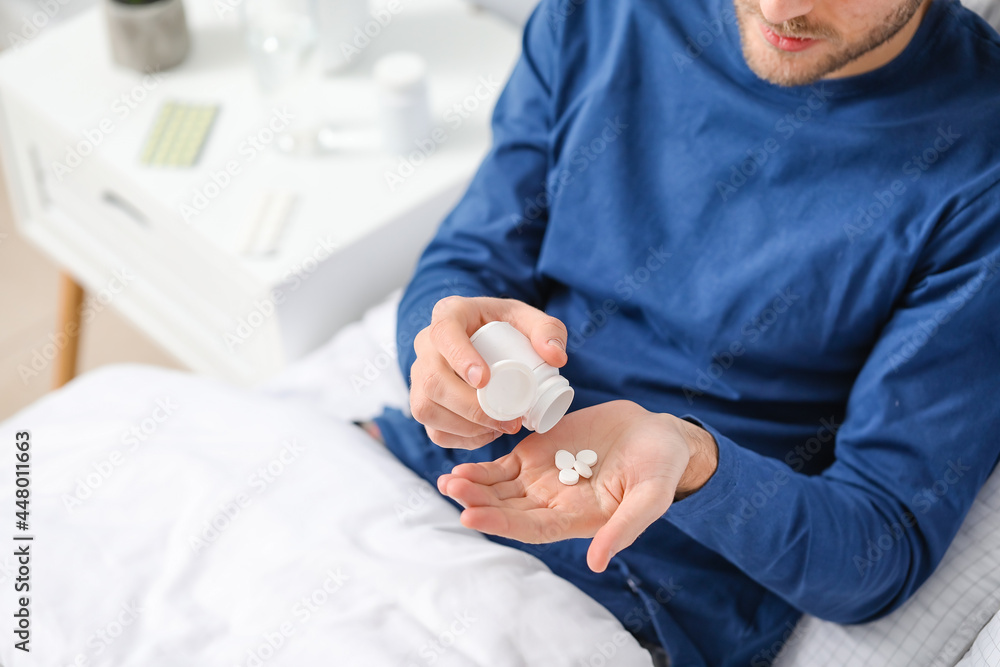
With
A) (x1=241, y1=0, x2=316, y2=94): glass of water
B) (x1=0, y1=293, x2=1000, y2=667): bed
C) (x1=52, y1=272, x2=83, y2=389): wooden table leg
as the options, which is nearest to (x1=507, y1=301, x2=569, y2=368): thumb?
(x1=0, y1=293, x2=1000, y2=667): bed

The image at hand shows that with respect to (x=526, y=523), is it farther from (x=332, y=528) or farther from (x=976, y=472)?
(x=976, y=472)

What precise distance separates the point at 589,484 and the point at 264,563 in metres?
0.33

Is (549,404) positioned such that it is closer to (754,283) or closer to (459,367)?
(459,367)

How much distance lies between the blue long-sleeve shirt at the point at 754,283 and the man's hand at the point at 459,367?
0.18 m

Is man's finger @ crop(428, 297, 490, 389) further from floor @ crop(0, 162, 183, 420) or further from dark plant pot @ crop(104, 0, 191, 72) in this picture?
floor @ crop(0, 162, 183, 420)

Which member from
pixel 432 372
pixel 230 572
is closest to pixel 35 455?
pixel 230 572

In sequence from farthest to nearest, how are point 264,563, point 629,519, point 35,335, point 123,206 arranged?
point 35,335 < point 123,206 < point 264,563 < point 629,519

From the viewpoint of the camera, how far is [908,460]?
0.85m

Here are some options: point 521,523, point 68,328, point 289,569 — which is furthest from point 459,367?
point 68,328

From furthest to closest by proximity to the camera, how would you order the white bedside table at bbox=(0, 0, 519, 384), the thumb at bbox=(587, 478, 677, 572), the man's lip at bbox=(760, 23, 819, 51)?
the white bedside table at bbox=(0, 0, 519, 384) → the man's lip at bbox=(760, 23, 819, 51) → the thumb at bbox=(587, 478, 677, 572)

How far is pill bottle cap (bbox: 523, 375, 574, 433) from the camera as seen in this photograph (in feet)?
2.41

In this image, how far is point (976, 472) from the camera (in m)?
0.86

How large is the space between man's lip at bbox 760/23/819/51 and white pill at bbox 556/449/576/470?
431 millimetres

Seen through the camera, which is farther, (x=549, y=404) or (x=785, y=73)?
(x=785, y=73)
